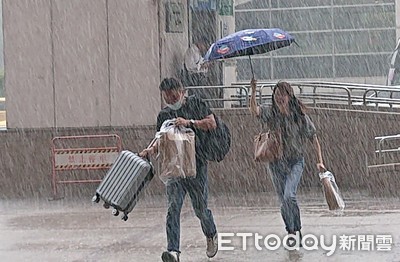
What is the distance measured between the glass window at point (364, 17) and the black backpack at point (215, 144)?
26504 millimetres

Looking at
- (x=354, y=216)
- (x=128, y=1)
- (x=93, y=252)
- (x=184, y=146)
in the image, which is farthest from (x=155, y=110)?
(x=184, y=146)

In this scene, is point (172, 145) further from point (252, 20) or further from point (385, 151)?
point (252, 20)

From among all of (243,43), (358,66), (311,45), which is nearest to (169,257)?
(243,43)

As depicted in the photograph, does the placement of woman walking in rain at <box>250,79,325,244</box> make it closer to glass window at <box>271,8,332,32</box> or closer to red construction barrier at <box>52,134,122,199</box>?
red construction barrier at <box>52,134,122,199</box>

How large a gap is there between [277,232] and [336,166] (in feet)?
18.8

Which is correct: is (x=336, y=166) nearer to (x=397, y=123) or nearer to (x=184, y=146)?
(x=397, y=123)

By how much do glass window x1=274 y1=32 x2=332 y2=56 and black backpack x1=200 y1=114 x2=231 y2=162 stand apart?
84.8 ft

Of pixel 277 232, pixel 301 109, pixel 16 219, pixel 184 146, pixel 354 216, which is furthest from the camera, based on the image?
pixel 16 219

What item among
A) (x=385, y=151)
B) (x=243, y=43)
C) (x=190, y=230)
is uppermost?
(x=243, y=43)

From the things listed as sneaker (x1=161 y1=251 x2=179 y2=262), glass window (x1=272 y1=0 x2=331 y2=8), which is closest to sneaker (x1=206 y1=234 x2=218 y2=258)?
sneaker (x1=161 y1=251 x2=179 y2=262)

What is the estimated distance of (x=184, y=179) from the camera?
932 centimetres

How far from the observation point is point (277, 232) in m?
11.2

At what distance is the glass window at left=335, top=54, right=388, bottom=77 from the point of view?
35.3 m

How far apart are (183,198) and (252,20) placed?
24.9m
